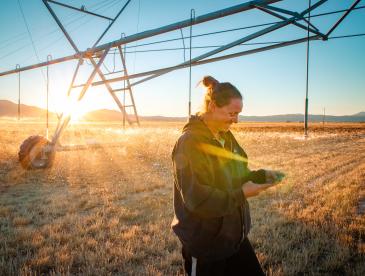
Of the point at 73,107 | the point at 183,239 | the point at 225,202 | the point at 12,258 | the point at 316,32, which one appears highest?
the point at 316,32

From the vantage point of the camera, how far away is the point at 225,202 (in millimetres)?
2037

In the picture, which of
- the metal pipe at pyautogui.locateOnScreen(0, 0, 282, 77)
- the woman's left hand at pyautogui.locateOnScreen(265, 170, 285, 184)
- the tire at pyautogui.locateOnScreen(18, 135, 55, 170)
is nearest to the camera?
the woman's left hand at pyautogui.locateOnScreen(265, 170, 285, 184)

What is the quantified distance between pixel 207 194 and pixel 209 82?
917 millimetres

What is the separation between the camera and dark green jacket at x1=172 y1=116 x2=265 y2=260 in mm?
2025

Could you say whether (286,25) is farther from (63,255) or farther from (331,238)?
(63,255)

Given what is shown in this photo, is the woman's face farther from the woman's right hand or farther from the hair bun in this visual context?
the woman's right hand

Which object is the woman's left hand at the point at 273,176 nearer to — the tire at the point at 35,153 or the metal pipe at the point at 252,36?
the metal pipe at the point at 252,36

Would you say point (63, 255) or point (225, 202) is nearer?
point (225, 202)

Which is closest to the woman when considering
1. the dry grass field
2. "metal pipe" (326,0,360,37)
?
the dry grass field

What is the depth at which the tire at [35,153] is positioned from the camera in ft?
32.2

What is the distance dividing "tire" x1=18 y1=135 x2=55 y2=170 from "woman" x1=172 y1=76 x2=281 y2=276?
8.75 meters

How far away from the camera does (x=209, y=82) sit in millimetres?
2451

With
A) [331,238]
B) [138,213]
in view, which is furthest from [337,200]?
[138,213]

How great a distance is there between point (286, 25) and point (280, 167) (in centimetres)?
769
